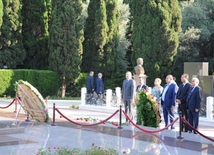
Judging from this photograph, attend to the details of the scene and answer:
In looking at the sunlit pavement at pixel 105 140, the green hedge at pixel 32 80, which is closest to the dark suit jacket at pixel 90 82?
the green hedge at pixel 32 80

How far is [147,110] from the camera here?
1293 cm

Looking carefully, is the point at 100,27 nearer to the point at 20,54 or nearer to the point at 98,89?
the point at 20,54

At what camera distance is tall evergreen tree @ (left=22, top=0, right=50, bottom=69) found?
108 feet

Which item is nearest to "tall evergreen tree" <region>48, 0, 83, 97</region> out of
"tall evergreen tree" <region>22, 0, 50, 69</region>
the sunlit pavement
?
"tall evergreen tree" <region>22, 0, 50, 69</region>

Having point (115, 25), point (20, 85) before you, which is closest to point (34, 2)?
point (115, 25)

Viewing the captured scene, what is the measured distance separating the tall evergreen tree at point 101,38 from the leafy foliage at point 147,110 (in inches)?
736

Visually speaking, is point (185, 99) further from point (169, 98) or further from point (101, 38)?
point (101, 38)

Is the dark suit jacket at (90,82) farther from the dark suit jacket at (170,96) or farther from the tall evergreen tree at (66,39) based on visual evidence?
the dark suit jacket at (170,96)

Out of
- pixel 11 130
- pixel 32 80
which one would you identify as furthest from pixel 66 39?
pixel 11 130

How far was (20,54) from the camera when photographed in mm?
31156

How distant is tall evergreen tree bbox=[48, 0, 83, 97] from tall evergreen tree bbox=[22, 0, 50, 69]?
3096mm

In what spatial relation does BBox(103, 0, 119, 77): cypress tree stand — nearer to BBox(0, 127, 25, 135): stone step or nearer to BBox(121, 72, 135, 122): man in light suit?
BBox(121, 72, 135, 122): man in light suit

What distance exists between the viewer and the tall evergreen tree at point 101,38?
103 ft

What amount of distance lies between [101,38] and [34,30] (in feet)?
18.7
